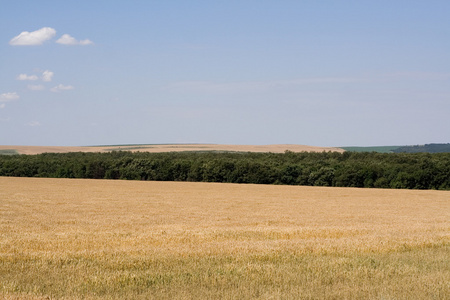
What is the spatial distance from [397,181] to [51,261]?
5935cm

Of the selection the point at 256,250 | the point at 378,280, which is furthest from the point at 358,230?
the point at 378,280

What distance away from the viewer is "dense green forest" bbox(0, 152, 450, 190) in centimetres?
6712

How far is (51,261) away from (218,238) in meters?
6.61

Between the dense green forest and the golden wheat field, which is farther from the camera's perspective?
the dense green forest

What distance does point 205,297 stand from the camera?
9.50m

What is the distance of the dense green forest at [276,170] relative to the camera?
220 feet

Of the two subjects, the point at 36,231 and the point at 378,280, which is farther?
the point at 36,231

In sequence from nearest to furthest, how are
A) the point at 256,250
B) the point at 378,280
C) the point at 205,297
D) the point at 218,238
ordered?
the point at 205,297 < the point at 378,280 < the point at 256,250 < the point at 218,238

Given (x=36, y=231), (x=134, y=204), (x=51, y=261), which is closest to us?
(x=51, y=261)

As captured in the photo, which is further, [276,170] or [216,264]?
[276,170]

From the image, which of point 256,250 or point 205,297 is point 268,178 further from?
point 205,297

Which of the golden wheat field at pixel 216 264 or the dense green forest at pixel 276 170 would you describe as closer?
the golden wheat field at pixel 216 264

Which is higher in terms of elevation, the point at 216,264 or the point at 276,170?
the point at 216,264

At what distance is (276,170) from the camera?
74.1m
